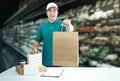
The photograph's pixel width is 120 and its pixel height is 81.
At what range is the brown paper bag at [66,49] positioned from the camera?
2.06 meters

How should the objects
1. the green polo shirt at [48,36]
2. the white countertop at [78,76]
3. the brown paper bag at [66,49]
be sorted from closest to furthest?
1. the white countertop at [78,76]
2. the brown paper bag at [66,49]
3. the green polo shirt at [48,36]

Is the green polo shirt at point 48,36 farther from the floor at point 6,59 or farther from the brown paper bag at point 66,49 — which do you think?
the floor at point 6,59

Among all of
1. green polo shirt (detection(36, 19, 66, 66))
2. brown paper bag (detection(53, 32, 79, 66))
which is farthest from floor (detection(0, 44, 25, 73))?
brown paper bag (detection(53, 32, 79, 66))

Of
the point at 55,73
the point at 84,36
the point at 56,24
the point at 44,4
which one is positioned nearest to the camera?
the point at 55,73

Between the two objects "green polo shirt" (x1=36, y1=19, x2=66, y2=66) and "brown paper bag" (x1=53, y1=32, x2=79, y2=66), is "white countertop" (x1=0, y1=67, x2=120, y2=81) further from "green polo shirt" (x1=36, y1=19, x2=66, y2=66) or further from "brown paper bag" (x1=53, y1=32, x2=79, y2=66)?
"green polo shirt" (x1=36, y1=19, x2=66, y2=66)

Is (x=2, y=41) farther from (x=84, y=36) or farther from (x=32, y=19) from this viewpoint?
(x=84, y=36)

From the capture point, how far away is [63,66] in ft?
7.09

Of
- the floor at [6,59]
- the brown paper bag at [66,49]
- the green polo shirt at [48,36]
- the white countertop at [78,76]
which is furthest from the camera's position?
Answer: the floor at [6,59]

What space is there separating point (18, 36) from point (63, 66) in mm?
3088

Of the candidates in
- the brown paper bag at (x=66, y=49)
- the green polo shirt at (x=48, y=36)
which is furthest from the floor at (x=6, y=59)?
the brown paper bag at (x=66, y=49)

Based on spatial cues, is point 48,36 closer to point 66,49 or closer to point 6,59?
point 66,49

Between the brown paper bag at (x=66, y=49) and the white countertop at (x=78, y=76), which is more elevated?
the brown paper bag at (x=66, y=49)

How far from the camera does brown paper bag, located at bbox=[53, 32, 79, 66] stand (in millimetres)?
2061

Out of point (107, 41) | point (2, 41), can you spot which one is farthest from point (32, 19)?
point (107, 41)
